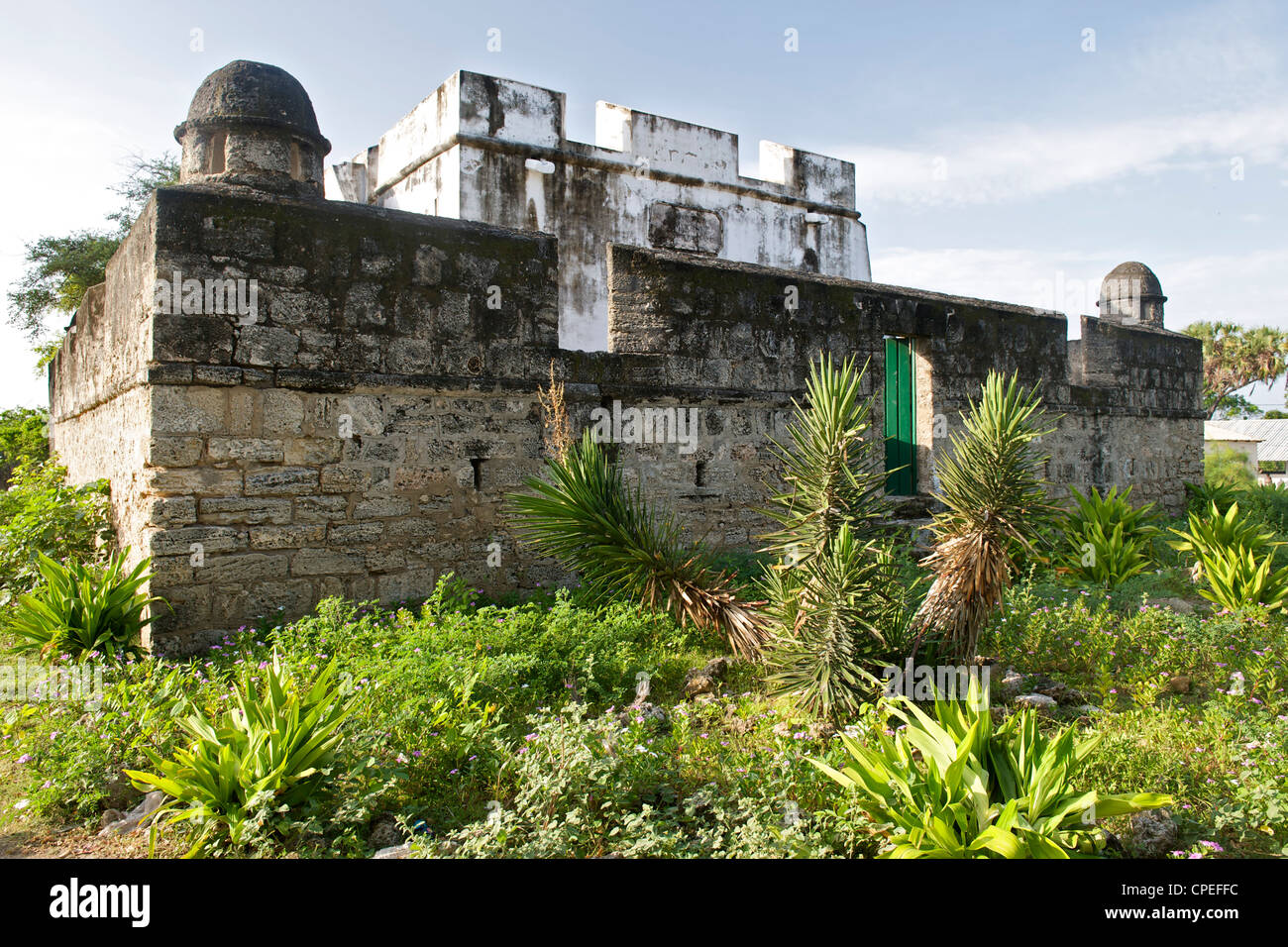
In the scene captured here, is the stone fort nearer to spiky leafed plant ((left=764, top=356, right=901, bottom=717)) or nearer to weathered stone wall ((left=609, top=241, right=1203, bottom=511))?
weathered stone wall ((left=609, top=241, right=1203, bottom=511))

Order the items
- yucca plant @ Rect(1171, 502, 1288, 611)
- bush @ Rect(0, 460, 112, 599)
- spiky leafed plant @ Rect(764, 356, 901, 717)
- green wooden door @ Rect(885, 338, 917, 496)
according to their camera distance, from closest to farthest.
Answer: spiky leafed plant @ Rect(764, 356, 901, 717) → yucca plant @ Rect(1171, 502, 1288, 611) → bush @ Rect(0, 460, 112, 599) → green wooden door @ Rect(885, 338, 917, 496)

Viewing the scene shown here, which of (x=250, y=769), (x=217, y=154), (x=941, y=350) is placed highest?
(x=217, y=154)

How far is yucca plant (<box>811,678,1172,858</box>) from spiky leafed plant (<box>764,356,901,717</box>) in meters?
0.76

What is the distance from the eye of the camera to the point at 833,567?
4.10 meters

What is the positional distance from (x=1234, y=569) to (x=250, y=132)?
782 cm

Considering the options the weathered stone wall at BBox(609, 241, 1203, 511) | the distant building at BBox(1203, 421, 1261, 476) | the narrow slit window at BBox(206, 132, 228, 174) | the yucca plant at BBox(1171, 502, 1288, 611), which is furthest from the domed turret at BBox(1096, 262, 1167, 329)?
the distant building at BBox(1203, 421, 1261, 476)

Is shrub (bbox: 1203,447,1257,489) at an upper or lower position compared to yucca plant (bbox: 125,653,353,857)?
upper

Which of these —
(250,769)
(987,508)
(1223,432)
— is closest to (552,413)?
(987,508)

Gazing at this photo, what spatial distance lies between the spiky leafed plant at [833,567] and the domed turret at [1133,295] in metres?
9.12

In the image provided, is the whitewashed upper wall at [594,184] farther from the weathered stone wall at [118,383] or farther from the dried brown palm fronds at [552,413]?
the dried brown palm fronds at [552,413]

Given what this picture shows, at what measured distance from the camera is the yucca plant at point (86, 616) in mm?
5148

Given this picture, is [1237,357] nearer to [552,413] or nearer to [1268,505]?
[1268,505]

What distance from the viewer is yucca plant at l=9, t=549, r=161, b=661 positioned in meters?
5.15

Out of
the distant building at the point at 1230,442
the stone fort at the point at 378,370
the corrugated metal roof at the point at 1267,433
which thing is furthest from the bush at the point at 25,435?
the corrugated metal roof at the point at 1267,433
